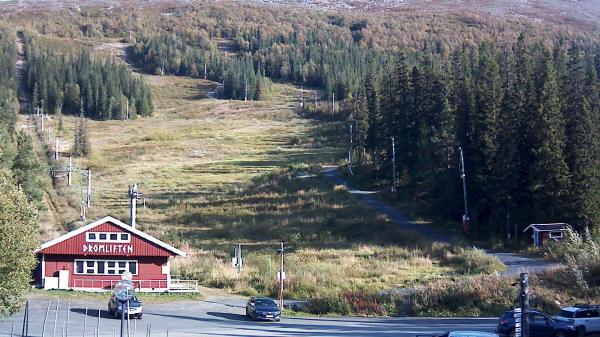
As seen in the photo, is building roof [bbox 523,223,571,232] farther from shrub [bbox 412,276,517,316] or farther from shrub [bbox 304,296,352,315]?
shrub [bbox 304,296,352,315]

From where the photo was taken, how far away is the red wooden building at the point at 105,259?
4006cm

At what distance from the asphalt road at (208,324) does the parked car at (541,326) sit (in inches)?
80.8

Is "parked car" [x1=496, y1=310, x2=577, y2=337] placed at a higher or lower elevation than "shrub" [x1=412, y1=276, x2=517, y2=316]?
higher

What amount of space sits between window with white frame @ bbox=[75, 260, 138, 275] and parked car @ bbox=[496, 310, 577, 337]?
20779 mm

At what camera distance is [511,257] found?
46.4 metres

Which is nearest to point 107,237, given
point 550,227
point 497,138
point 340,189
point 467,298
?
point 467,298

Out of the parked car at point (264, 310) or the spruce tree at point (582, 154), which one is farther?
the spruce tree at point (582, 154)

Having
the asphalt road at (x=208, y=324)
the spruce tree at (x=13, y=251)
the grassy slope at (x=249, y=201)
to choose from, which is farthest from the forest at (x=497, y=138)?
the spruce tree at (x=13, y=251)

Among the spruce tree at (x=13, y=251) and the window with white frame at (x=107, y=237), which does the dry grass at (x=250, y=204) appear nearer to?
the window with white frame at (x=107, y=237)

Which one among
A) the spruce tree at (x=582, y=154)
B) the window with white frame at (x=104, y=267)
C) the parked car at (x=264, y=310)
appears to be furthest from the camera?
the spruce tree at (x=582, y=154)

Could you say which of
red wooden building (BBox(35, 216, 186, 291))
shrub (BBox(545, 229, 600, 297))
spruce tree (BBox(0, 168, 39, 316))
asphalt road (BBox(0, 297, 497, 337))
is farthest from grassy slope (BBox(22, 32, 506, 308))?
spruce tree (BBox(0, 168, 39, 316))

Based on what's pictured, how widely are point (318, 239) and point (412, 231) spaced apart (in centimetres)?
630

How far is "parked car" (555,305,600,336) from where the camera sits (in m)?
27.0

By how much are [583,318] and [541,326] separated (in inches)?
75.3
